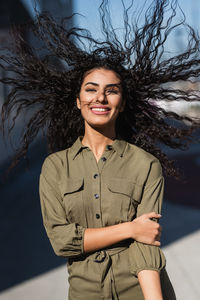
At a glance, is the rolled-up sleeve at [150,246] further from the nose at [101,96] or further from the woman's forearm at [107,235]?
the nose at [101,96]

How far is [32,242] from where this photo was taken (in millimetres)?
4867

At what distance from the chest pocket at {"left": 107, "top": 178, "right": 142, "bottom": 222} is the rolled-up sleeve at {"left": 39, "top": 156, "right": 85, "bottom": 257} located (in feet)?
0.51

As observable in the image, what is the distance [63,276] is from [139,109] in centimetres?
255

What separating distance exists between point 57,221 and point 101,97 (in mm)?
499

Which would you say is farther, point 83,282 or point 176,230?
point 176,230

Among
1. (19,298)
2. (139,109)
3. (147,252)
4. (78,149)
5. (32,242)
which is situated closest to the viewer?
(147,252)

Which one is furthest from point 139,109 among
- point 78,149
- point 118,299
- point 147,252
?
point 118,299

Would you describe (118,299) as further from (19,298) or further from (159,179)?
(19,298)

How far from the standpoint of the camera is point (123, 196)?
1.50 m

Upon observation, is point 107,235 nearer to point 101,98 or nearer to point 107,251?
point 107,251

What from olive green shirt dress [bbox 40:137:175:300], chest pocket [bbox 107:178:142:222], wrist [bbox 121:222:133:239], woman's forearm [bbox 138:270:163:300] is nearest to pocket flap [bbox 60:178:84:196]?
olive green shirt dress [bbox 40:137:175:300]

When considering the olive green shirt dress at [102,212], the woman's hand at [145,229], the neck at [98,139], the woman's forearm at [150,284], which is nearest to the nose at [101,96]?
the neck at [98,139]

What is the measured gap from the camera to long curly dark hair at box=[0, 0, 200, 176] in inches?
71.1

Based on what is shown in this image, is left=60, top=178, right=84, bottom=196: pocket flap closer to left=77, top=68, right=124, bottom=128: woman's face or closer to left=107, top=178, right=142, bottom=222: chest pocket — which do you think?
left=107, top=178, right=142, bottom=222: chest pocket
